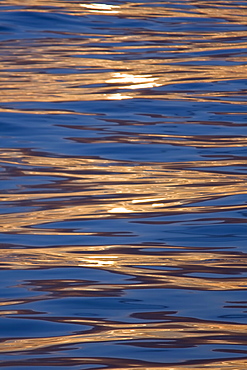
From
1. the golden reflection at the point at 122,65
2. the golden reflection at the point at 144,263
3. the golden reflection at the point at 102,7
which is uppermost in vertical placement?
the golden reflection at the point at 102,7

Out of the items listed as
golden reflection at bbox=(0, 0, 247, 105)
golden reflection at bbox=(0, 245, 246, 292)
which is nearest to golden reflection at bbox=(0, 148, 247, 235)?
golden reflection at bbox=(0, 245, 246, 292)

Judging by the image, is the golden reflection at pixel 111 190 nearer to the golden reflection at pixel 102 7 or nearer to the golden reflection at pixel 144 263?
the golden reflection at pixel 144 263

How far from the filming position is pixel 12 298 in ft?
7.28

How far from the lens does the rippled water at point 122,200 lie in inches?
77.8

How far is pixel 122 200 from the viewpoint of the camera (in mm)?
3072

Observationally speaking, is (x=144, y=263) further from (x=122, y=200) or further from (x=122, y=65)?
(x=122, y=65)

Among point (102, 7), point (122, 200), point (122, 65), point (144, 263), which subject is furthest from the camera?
point (102, 7)

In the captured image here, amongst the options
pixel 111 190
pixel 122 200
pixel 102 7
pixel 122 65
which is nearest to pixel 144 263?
pixel 122 200

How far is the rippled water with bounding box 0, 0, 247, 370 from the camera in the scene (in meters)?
1.98

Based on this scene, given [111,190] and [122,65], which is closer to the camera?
[111,190]

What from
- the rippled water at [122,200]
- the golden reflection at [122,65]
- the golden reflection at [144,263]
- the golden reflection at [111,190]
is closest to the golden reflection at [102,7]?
the golden reflection at [122,65]

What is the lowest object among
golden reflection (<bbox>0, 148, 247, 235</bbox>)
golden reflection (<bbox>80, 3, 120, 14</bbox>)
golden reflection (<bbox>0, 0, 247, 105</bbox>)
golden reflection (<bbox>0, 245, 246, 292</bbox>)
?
golden reflection (<bbox>0, 245, 246, 292</bbox>)

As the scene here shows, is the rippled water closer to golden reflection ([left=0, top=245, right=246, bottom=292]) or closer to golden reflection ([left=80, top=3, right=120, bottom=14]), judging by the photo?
golden reflection ([left=0, top=245, right=246, bottom=292])

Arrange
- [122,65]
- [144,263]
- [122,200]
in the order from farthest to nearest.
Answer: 1. [122,65]
2. [122,200]
3. [144,263]
